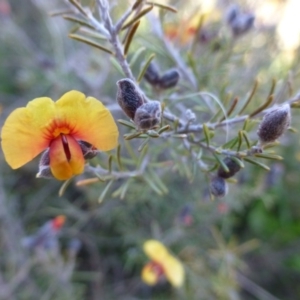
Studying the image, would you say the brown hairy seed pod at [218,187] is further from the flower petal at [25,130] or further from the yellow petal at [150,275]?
the yellow petal at [150,275]

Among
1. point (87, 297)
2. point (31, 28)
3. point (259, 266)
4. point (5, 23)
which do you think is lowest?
point (87, 297)

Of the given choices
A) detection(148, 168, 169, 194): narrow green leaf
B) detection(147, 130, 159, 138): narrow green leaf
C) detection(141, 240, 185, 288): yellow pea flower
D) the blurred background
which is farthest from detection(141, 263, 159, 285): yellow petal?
detection(147, 130, 159, 138): narrow green leaf

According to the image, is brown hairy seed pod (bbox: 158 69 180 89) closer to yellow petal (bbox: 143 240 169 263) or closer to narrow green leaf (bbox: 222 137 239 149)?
narrow green leaf (bbox: 222 137 239 149)

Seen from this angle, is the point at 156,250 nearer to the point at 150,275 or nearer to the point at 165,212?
the point at 150,275

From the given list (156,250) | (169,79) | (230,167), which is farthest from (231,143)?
(156,250)

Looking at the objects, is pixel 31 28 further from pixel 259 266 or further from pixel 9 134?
pixel 9 134

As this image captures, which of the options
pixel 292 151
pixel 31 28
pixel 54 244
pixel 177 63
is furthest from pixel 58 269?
pixel 31 28
